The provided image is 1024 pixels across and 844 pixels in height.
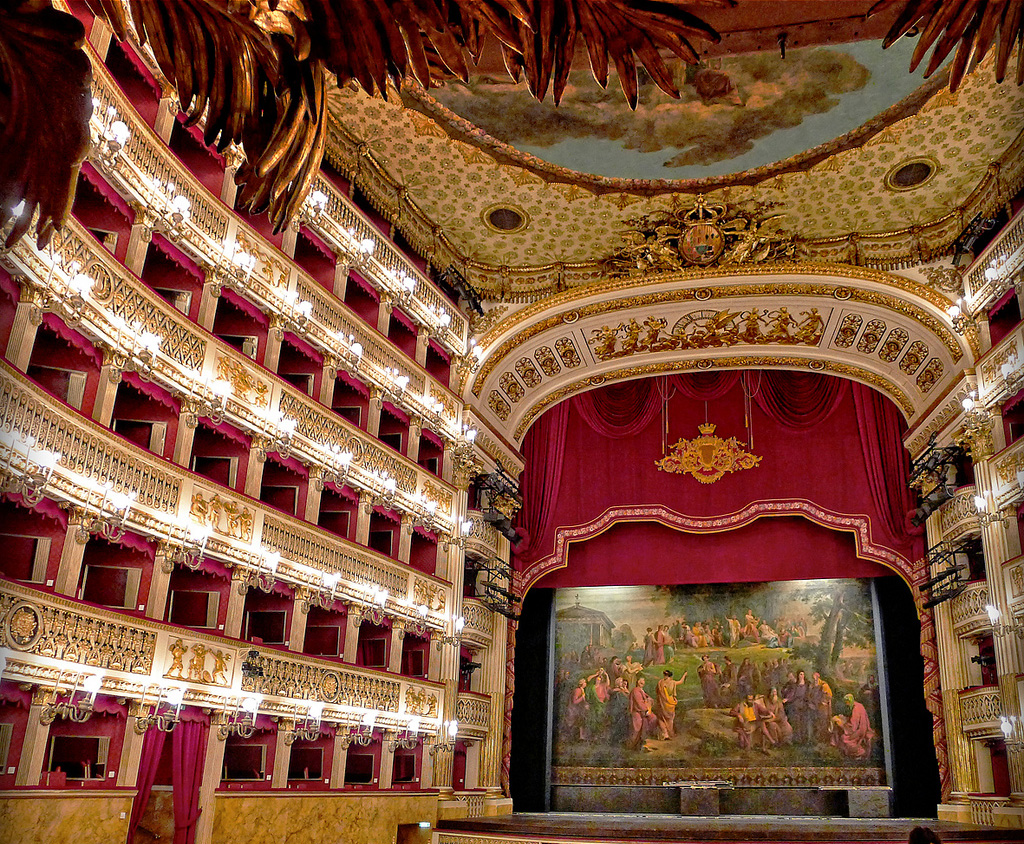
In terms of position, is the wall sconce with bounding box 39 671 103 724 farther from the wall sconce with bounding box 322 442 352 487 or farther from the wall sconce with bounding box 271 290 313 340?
the wall sconce with bounding box 271 290 313 340

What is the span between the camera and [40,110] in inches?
126

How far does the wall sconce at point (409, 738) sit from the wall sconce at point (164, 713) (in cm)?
504

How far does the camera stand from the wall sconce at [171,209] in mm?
11891

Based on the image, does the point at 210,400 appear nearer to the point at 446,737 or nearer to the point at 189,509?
the point at 189,509

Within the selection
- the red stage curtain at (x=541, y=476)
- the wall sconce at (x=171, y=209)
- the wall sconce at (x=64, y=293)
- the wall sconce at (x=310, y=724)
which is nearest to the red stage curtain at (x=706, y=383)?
the red stage curtain at (x=541, y=476)

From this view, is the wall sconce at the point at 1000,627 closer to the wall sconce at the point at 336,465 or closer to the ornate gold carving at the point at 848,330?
the ornate gold carving at the point at 848,330

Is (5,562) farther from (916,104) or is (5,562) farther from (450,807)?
(916,104)

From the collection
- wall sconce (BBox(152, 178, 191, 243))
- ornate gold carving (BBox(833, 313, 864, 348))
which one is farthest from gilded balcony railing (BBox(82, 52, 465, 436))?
ornate gold carving (BBox(833, 313, 864, 348))

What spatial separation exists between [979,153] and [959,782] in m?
11.3

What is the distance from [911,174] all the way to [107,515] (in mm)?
14640

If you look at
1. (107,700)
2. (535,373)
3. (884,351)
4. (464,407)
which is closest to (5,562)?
(107,700)

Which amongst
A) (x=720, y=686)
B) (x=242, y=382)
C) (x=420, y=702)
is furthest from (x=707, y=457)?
(x=242, y=382)

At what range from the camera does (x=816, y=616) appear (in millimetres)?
20609

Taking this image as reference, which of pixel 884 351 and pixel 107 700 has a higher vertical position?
pixel 884 351
